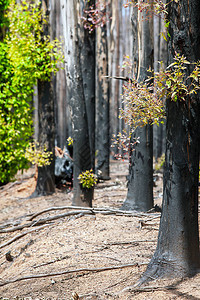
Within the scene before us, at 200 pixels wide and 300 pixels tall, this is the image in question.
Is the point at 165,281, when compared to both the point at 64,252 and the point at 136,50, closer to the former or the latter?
the point at 64,252

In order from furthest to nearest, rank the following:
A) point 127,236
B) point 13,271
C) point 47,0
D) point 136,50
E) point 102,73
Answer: point 102,73 → point 47,0 → point 136,50 → point 127,236 → point 13,271

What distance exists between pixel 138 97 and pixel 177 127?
441 mm

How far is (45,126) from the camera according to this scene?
8281 mm

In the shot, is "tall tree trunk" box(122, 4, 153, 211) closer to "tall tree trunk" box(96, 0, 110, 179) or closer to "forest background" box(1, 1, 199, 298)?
"forest background" box(1, 1, 199, 298)

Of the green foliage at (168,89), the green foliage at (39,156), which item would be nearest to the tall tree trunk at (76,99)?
the green foliage at (168,89)

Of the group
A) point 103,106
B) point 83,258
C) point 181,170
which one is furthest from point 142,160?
point 103,106

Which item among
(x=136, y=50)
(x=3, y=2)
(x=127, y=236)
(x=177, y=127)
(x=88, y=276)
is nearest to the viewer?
(x=177, y=127)

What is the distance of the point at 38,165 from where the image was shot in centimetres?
814

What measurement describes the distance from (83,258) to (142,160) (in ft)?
6.72

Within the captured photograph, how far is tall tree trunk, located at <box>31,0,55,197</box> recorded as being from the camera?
8133mm

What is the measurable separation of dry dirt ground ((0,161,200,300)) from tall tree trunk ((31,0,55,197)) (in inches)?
111

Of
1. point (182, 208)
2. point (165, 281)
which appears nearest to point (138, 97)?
point (182, 208)

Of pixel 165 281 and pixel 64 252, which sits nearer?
pixel 165 281

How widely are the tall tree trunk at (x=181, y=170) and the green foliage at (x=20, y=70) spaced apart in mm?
5458
